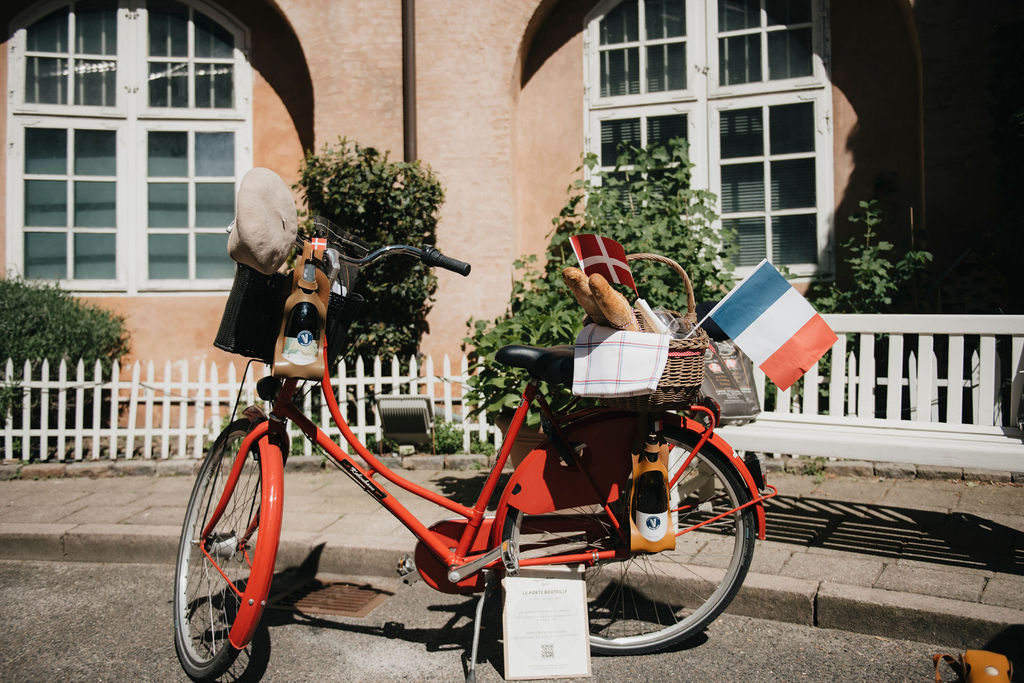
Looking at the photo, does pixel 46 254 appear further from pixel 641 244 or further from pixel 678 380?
pixel 678 380

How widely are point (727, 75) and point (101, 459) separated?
21.1 ft

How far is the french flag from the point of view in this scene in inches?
104

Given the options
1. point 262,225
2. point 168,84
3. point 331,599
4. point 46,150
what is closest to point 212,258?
point 168,84

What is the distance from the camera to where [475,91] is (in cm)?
711

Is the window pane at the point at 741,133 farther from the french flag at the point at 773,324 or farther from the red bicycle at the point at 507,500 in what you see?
the french flag at the point at 773,324

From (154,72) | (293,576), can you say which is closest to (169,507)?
(293,576)

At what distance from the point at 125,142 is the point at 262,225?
20.7 feet

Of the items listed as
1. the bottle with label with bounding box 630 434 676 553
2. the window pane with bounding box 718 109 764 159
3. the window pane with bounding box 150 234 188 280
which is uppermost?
the window pane with bounding box 718 109 764 159

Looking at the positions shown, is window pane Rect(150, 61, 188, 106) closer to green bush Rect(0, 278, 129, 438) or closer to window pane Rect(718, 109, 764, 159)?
green bush Rect(0, 278, 129, 438)

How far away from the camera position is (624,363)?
8.19 feet

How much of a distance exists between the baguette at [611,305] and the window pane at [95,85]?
718cm

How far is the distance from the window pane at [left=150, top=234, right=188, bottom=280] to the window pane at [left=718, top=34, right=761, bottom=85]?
557 cm

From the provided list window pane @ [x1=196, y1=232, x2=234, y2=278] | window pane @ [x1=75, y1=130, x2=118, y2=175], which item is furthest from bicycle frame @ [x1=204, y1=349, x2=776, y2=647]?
window pane @ [x1=75, y1=130, x2=118, y2=175]

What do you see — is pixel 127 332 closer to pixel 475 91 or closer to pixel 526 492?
pixel 475 91
